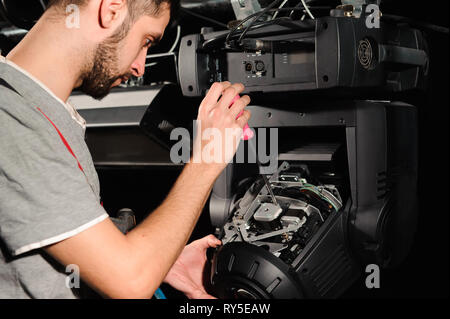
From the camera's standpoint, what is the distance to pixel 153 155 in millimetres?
2113

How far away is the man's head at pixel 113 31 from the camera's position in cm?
83

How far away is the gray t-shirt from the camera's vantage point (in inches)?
26.7

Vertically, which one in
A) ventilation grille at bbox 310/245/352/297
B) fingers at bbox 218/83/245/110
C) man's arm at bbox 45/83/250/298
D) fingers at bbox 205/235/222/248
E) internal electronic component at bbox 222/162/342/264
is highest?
fingers at bbox 218/83/245/110

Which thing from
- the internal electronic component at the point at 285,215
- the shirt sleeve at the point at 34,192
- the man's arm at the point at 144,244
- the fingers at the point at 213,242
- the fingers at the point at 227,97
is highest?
the fingers at the point at 227,97

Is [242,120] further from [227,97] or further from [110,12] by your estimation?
[110,12]

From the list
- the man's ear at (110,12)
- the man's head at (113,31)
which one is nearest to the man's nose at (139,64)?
the man's head at (113,31)

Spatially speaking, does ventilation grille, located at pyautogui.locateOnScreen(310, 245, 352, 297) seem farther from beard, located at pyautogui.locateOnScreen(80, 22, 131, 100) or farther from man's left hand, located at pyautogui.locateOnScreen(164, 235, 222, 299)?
beard, located at pyautogui.locateOnScreen(80, 22, 131, 100)

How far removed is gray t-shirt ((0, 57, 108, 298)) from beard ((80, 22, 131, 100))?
0.16 m

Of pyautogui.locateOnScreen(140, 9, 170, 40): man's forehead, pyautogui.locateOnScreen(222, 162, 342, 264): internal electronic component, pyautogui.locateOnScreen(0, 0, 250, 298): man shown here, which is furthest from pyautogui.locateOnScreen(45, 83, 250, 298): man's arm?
pyautogui.locateOnScreen(222, 162, 342, 264): internal electronic component

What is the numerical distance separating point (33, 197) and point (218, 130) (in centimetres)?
35

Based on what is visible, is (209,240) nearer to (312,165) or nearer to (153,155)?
(312,165)
